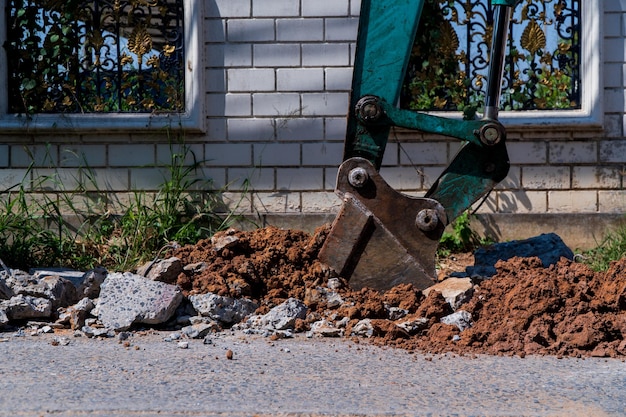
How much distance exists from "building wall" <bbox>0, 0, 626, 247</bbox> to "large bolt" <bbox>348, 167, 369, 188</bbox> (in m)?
2.53

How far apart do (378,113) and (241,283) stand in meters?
1.30

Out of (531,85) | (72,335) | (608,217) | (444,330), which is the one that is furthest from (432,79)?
(72,335)

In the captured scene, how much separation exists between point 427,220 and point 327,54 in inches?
118

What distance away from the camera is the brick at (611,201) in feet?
25.6

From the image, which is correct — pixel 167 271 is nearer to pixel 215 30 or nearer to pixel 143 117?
pixel 143 117

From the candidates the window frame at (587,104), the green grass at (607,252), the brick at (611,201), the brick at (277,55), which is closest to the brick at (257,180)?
the brick at (277,55)

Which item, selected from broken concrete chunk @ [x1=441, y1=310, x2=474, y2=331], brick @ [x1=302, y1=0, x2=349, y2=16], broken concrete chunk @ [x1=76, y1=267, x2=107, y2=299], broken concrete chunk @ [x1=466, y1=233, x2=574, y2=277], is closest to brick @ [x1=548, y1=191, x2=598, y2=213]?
broken concrete chunk @ [x1=466, y1=233, x2=574, y2=277]

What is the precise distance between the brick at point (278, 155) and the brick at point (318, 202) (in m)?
0.32

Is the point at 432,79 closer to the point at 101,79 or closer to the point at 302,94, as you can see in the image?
the point at 302,94

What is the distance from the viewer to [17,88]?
806 centimetres

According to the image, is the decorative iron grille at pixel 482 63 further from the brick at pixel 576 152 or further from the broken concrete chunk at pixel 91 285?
the broken concrete chunk at pixel 91 285

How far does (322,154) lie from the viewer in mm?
7828

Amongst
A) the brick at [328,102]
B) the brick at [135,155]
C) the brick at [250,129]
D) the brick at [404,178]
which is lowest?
the brick at [404,178]

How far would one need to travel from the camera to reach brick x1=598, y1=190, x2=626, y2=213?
7.79 meters
